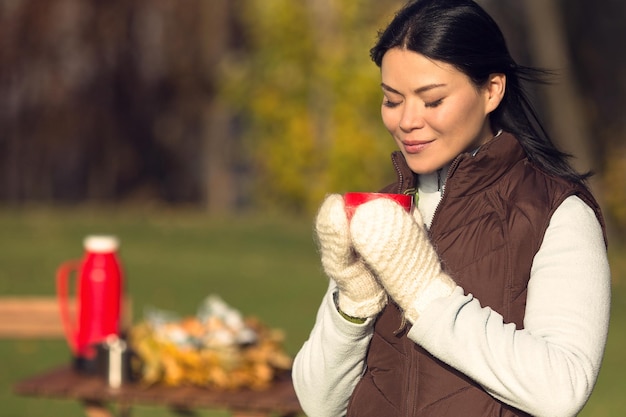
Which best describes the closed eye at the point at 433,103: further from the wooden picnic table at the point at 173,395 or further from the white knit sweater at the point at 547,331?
the wooden picnic table at the point at 173,395

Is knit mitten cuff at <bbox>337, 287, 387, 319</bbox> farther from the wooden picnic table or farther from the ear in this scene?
the wooden picnic table

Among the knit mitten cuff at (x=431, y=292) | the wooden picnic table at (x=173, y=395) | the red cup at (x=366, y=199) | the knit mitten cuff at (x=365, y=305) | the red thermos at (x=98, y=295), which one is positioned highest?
the red cup at (x=366, y=199)

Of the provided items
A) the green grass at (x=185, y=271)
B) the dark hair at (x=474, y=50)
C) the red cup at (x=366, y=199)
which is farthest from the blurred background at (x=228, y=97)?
the red cup at (x=366, y=199)

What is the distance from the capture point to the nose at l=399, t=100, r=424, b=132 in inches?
94.3

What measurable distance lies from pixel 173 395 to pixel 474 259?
6.16ft

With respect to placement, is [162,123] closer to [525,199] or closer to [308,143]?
[308,143]

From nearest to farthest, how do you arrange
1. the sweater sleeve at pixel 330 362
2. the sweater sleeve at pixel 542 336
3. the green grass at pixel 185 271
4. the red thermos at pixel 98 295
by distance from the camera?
the sweater sleeve at pixel 542 336 → the sweater sleeve at pixel 330 362 → the red thermos at pixel 98 295 → the green grass at pixel 185 271

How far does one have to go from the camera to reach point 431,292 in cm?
225

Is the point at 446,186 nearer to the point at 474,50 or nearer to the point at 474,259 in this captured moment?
the point at 474,259

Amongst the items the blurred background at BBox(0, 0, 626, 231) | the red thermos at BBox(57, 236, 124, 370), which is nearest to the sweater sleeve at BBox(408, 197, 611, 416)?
the red thermos at BBox(57, 236, 124, 370)

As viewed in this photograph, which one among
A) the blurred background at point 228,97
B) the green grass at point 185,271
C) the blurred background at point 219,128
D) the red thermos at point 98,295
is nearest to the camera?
the red thermos at point 98,295

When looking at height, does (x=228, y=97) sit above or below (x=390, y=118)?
below

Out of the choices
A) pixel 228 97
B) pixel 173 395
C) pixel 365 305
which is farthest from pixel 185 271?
pixel 365 305

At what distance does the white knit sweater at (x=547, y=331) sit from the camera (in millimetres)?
2199
